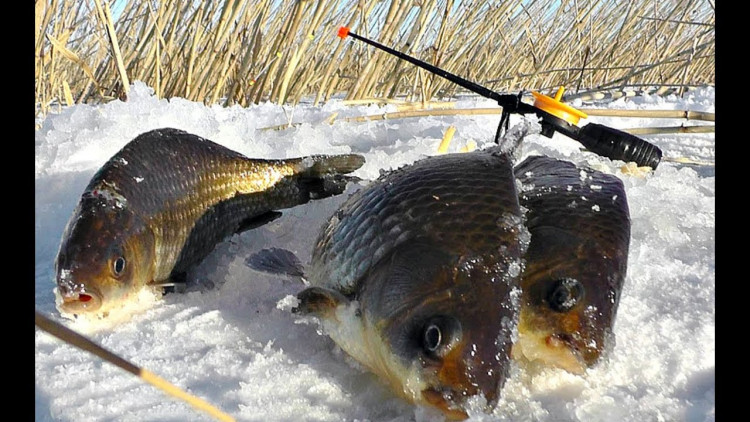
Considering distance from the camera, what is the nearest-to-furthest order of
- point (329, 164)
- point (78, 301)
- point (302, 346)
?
point (302, 346) → point (78, 301) → point (329, 164)

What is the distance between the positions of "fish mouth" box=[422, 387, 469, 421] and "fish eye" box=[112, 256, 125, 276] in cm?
103

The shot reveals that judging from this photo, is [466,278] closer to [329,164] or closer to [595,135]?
[329,164]

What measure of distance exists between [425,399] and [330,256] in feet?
1.59

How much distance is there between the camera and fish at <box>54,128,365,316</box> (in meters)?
1.65

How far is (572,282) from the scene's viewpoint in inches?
47.1

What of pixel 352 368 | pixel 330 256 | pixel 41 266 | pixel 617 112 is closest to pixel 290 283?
pixel 330 256

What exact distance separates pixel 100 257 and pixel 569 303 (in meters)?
1.23

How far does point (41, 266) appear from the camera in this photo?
2117mm

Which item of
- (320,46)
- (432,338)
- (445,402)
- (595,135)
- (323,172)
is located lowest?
(445,402)

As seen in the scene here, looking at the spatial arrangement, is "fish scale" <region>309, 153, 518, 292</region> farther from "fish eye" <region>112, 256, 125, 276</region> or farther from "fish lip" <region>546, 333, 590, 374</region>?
"fish eye" <region>112, 256, 125, 276</region>

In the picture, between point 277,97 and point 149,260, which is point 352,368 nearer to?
point 149,260

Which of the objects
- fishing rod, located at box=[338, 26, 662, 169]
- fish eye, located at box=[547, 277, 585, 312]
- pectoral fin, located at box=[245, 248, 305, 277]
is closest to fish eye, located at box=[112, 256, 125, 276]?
pectoral fin, located at box=[245, 248, 305, 277]

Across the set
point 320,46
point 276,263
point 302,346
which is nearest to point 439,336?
point 302,346
